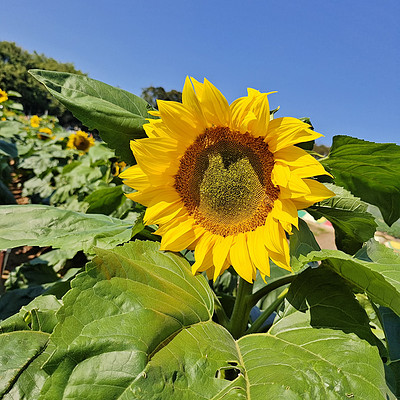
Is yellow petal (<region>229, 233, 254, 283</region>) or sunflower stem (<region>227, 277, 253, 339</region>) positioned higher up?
yellow petal (<region>229, 233, 254, 283</region>)

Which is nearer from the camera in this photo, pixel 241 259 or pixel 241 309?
pixel 241 259

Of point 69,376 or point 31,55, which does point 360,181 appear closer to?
point 69,376

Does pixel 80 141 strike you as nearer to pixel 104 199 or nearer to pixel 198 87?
pixel 104 199

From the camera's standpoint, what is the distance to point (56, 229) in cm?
105

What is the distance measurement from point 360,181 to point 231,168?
1.18ft

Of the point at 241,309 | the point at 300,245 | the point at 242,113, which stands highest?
the point at 242,113

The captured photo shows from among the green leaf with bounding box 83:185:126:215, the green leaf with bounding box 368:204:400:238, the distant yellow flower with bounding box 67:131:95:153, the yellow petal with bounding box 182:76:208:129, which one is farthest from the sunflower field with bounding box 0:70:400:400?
the distant yellow flower with bounding box 67:131:95:153

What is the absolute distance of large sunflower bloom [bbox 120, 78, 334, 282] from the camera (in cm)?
83

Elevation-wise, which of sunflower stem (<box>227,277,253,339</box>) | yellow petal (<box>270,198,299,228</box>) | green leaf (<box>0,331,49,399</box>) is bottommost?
green leaf (<box>0,331,49,399</box>)

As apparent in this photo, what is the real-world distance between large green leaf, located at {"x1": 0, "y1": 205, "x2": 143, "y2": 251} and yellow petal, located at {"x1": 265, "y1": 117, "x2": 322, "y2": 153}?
1.31 ft

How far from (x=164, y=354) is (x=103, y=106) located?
0.60 metres

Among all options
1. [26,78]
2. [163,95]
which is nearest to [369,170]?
[163,95]

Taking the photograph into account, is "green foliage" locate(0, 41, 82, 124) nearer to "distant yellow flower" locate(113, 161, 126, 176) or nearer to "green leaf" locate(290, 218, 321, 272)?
"distant yellow flower" locate(113, 161, 126, 176)

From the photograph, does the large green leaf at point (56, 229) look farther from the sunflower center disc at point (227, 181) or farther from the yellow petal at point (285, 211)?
the yellow petal at point (285, 211)
